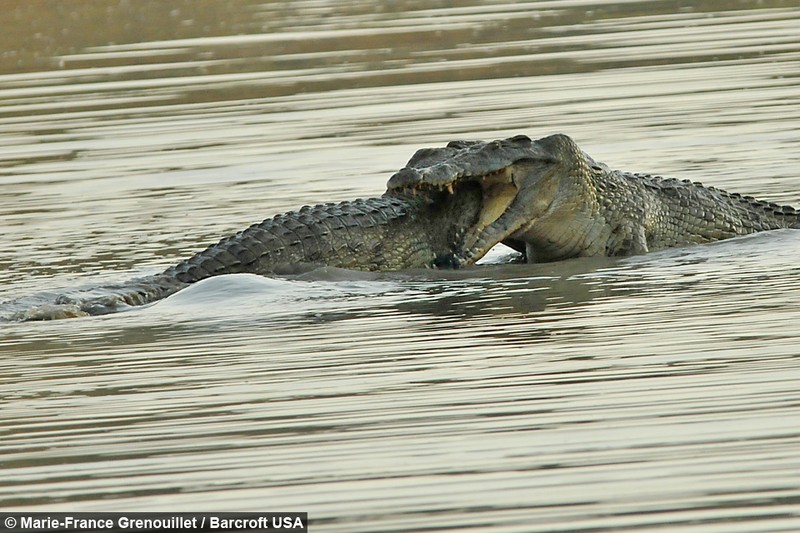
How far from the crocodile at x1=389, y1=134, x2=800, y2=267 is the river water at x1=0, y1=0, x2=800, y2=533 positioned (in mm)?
232

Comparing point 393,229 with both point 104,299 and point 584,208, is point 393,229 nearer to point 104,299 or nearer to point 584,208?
point 584,208

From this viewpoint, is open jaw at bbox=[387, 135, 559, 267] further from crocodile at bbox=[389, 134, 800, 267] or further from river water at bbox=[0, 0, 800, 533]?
river water at bbox=[0, 0, 800, 533]

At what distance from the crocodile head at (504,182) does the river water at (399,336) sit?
0.22 metres

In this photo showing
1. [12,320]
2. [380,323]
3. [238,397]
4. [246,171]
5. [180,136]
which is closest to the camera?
[238,397]

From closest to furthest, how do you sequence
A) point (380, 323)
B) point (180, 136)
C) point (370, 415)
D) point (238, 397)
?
point (370, 415)
point (238, 397)
point (380, 323)
point (180, 136)

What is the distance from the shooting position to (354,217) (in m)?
8.51

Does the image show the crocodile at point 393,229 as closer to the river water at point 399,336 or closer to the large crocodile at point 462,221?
the large crocodile at point 462,221

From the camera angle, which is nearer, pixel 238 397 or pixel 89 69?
pixel 238 397

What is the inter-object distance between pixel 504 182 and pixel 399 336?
1.93 meters

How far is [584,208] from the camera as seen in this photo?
8.72 m

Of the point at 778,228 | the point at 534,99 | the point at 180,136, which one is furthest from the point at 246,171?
the point at 778,228

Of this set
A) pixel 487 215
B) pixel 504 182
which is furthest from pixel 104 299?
pixel 504 182

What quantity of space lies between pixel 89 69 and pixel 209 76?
1.96 m

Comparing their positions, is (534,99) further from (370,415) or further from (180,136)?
(370,415)
